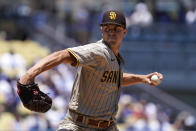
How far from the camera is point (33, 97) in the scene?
3881 mm

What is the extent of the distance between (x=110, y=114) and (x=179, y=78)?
10719mm

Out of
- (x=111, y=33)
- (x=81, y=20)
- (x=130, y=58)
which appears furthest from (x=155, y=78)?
(x=81, y=20)

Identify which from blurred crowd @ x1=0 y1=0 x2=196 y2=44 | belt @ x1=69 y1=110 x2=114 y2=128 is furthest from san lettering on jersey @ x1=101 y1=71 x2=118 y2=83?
blurred crowd @ x1=0 y1=0 x2=196 y2=44

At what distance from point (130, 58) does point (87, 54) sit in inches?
433

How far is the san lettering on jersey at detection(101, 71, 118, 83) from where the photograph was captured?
4.45 metres

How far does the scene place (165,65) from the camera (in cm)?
1487

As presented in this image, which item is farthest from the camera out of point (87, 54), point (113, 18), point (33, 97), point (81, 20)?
point (81, 20)

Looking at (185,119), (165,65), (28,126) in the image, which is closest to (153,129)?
(185,119)

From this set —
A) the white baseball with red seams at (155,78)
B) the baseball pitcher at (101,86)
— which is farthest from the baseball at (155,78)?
the baseball pitcher at (101,86)

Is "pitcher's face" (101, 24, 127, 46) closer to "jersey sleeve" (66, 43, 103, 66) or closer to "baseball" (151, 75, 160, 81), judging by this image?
"jersey sleeve" (66, 43, 103, 66)

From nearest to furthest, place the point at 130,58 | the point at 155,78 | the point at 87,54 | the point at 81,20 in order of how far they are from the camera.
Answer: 1. the point at 87,54
2. the point at 155,78
3. the point at 130,58
4. the point at 81,20

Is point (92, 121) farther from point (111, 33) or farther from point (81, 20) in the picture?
point (81, 20)

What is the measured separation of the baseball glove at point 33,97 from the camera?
3.76 metres

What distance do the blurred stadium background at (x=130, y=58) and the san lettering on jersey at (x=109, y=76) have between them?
577cm
